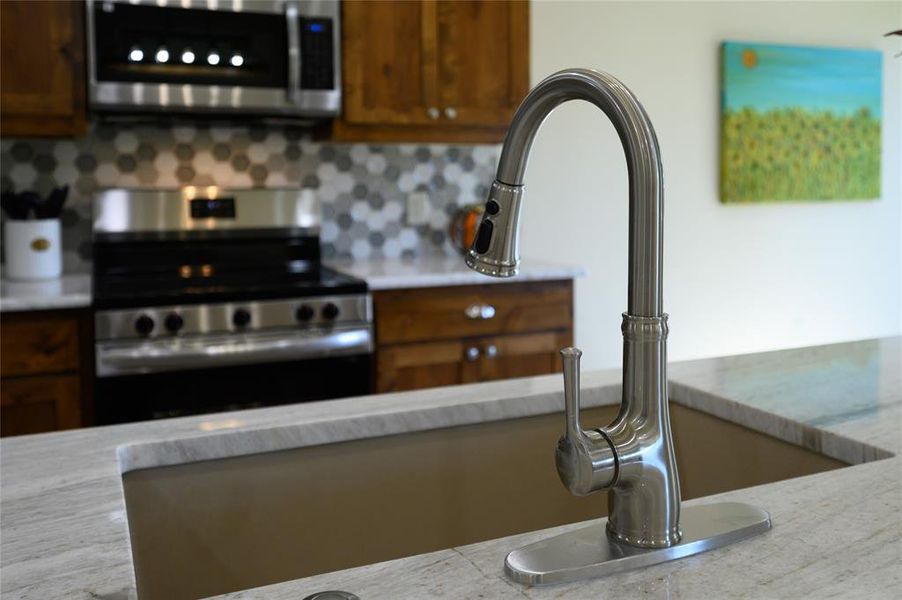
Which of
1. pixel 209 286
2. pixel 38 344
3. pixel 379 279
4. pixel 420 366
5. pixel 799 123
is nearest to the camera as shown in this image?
pixel 38 344

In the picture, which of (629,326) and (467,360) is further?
(467,360)

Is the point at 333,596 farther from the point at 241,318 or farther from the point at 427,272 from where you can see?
the point at 427,272

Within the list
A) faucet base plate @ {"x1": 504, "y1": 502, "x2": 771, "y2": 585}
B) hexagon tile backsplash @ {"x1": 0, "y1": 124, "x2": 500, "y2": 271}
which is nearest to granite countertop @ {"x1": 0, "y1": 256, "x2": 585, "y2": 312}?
hexagon tile backsplash @ {"x1": 0, "y1": 124, "x2": 500, "y2": 271}

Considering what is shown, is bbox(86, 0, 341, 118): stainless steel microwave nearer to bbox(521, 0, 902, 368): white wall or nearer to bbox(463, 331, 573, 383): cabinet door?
bbox(463, 331, 573, 383): cabinet door

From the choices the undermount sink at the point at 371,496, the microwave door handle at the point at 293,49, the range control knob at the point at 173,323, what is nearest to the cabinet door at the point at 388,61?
the microwave door handle at the point at 293,49

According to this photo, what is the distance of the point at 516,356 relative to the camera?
3.18 m

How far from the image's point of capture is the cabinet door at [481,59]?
3223mm

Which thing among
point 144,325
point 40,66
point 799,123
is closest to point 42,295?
point 144,325

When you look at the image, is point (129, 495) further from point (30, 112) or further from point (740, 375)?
point (30, 112)

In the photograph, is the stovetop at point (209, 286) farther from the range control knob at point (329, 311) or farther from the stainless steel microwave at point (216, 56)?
the stainless steel microwave at point (216, 56)

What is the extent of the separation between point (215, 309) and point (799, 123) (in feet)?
10.6

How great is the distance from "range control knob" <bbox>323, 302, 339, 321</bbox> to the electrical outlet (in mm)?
881

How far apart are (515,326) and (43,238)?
1.58 meters

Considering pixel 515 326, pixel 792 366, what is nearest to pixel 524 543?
pixel 792 366
